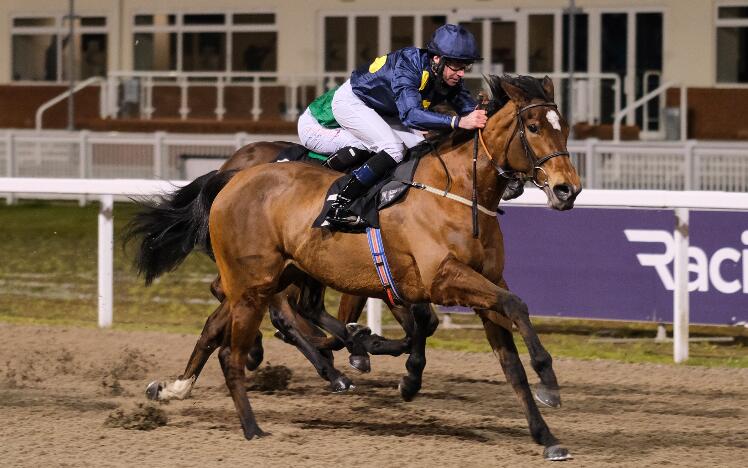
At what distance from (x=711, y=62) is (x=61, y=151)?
9.15 meters

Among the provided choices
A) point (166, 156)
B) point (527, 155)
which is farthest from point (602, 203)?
point (166, 156)

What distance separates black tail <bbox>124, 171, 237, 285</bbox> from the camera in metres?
7.86

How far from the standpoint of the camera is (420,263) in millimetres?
6371

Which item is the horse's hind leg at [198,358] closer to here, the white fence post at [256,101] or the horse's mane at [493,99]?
the horse's mane at [493,99]

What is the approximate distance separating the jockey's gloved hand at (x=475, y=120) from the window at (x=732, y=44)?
15.5 m

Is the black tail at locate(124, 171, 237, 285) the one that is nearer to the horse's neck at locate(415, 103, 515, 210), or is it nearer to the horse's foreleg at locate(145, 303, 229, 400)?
the horse's foreleg at locate(145, 303, 229, 400)

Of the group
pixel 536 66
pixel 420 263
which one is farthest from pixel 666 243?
pixel 536 66

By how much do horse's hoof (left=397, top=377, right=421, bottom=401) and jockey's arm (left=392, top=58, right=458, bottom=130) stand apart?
136 cm

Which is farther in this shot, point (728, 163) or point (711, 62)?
point (711, 62)

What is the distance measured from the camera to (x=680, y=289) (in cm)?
856

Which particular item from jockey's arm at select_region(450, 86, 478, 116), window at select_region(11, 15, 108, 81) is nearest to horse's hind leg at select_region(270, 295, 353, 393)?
jockey's arm at select_region(450, 86, 478, 116)

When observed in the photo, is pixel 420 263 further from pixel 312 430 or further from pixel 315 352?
pixel 315 352

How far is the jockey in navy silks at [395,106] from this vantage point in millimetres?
6504

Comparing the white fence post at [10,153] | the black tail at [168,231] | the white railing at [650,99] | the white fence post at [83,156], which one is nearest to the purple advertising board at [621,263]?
the black tail at [168,231]
